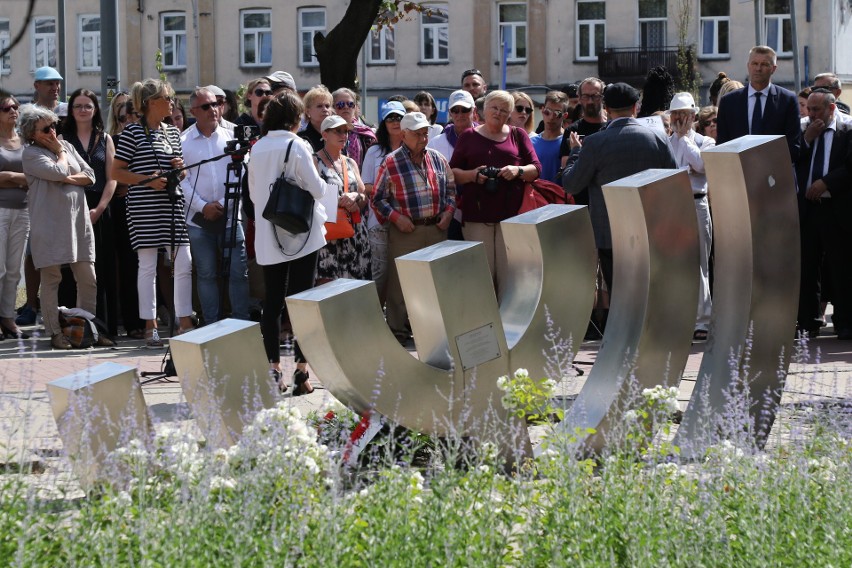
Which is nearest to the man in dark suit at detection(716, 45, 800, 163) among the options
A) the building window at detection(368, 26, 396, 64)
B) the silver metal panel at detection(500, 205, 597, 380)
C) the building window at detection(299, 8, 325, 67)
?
the silver metal panel at detection(500, 205, 597, 380)

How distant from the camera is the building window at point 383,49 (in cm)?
4716

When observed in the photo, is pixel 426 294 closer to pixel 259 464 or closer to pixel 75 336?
pixel 259 464

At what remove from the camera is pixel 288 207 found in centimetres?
837

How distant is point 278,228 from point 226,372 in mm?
3015

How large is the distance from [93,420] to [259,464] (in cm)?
86

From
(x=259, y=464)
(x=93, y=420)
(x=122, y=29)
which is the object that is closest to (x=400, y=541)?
(x=259, y=464)

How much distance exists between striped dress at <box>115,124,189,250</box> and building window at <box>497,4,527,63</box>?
36123mm

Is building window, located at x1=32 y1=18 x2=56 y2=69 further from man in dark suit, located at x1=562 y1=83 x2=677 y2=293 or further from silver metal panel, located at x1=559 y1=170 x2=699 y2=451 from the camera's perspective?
silver metal panel, located at x1=559 y1=170 x2=699 y2=451

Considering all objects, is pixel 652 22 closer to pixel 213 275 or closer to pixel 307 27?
pixel 307 27

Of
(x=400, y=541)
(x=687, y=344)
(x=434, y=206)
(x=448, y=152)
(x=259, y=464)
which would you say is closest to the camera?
(x=400, y=541)

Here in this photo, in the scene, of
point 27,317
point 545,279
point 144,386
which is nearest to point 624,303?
point 545,279

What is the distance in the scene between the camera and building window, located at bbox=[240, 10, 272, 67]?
1917 inches

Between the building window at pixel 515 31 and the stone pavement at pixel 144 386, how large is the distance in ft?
115

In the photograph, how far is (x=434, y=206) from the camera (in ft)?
35.7
